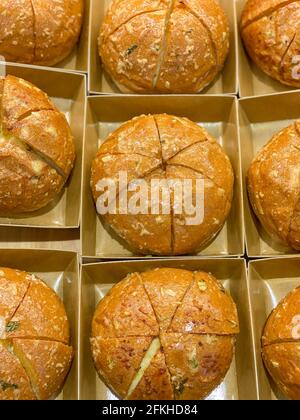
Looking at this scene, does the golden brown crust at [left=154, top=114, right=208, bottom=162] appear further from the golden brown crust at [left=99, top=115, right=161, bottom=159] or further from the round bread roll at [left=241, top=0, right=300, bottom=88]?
the round bread roll at [left=241, top=0, right=300, bottom=88]

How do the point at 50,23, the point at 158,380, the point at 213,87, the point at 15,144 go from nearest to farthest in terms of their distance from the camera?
the point at 158,380
the point at 15,144
the point at 50,23
the point at 213,87

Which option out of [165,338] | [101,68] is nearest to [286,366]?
[165,338]

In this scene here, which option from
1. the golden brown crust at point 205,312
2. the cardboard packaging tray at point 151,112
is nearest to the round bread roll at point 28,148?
the cardboard packaging tray at point 151,112

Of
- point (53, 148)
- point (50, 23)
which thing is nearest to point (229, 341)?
point (53, 148)

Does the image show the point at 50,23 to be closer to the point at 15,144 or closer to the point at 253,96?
the point at 15,144

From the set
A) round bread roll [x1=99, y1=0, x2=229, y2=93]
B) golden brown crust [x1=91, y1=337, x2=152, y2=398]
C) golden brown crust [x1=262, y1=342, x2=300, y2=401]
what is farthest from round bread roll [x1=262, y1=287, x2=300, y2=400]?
round bread roll [x1=99, y1=0, x2=229, y2=93]

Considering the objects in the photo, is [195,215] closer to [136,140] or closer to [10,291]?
[136,140]
